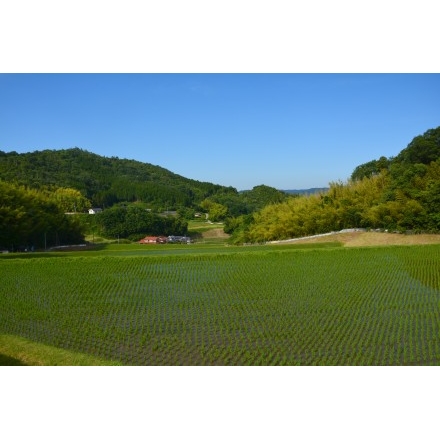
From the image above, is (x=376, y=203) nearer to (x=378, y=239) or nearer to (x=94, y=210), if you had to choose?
(x=378, y=239)

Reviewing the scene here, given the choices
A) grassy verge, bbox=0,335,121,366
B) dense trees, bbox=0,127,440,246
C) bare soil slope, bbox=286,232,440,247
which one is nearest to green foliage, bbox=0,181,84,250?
dense trees, bbox=0,127,440,246

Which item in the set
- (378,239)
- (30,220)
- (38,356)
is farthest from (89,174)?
(378,239)

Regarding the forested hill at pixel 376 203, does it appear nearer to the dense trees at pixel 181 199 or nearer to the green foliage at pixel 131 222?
the dense trees at pixel 181 199

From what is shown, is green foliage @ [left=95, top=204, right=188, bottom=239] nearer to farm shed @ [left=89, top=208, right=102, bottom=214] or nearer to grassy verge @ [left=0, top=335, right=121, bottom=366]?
farm shed @ [left=89, top=208, right=102, bottom=214]

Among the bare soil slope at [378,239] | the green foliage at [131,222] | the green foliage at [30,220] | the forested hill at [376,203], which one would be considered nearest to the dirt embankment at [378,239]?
the bare soil slope at [378,239]

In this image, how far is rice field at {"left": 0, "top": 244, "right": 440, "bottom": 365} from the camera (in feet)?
15.8

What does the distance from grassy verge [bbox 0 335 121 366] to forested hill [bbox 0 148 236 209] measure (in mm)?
3530

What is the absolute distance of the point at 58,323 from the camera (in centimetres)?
573

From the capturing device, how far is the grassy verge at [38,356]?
180 inches

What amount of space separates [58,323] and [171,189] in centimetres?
884

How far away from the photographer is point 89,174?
9273 mm

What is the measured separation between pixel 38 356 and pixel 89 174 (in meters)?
5.21

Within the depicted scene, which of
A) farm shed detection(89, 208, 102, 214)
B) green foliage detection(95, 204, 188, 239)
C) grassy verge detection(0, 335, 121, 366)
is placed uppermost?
farm shed detection(89, 208, 102, 214)

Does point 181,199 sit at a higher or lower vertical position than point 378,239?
higher
